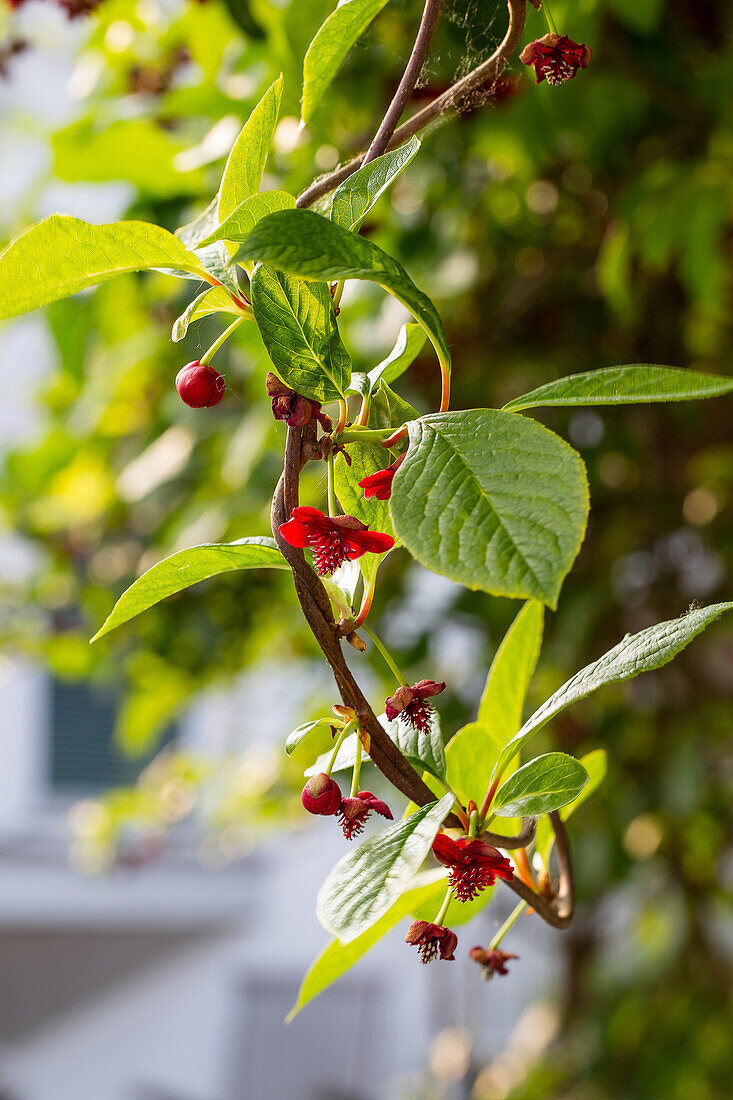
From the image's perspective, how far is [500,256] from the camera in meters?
0.78

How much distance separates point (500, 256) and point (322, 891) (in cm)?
71

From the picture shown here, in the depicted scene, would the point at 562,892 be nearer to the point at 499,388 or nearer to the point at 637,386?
the point at 637,386

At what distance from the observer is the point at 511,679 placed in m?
0.22

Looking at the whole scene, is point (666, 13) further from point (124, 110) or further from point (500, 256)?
point (124, 110)

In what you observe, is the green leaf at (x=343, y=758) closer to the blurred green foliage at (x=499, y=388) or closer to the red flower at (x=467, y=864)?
the red flower at (x=467, y=864)

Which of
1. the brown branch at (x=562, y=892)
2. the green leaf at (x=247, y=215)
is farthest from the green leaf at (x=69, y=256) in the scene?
A: the brown branch at (x=562, y=892)

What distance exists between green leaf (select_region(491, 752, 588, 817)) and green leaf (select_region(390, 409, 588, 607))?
5cm

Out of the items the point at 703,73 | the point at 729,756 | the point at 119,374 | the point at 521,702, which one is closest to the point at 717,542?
the point at 729,756

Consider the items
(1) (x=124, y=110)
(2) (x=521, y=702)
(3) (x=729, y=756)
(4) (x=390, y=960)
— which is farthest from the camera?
(4) (x=390, y=960)

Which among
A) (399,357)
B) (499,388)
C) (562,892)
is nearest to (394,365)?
(399,357)

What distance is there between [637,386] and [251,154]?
0.07 metres

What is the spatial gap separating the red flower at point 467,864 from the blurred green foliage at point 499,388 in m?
0.21

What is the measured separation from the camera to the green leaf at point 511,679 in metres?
0.21

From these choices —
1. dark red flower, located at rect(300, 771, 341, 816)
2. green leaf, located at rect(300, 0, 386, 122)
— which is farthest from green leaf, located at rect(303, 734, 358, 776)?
green leaf, located at rect(300, 0, 386, 122)
